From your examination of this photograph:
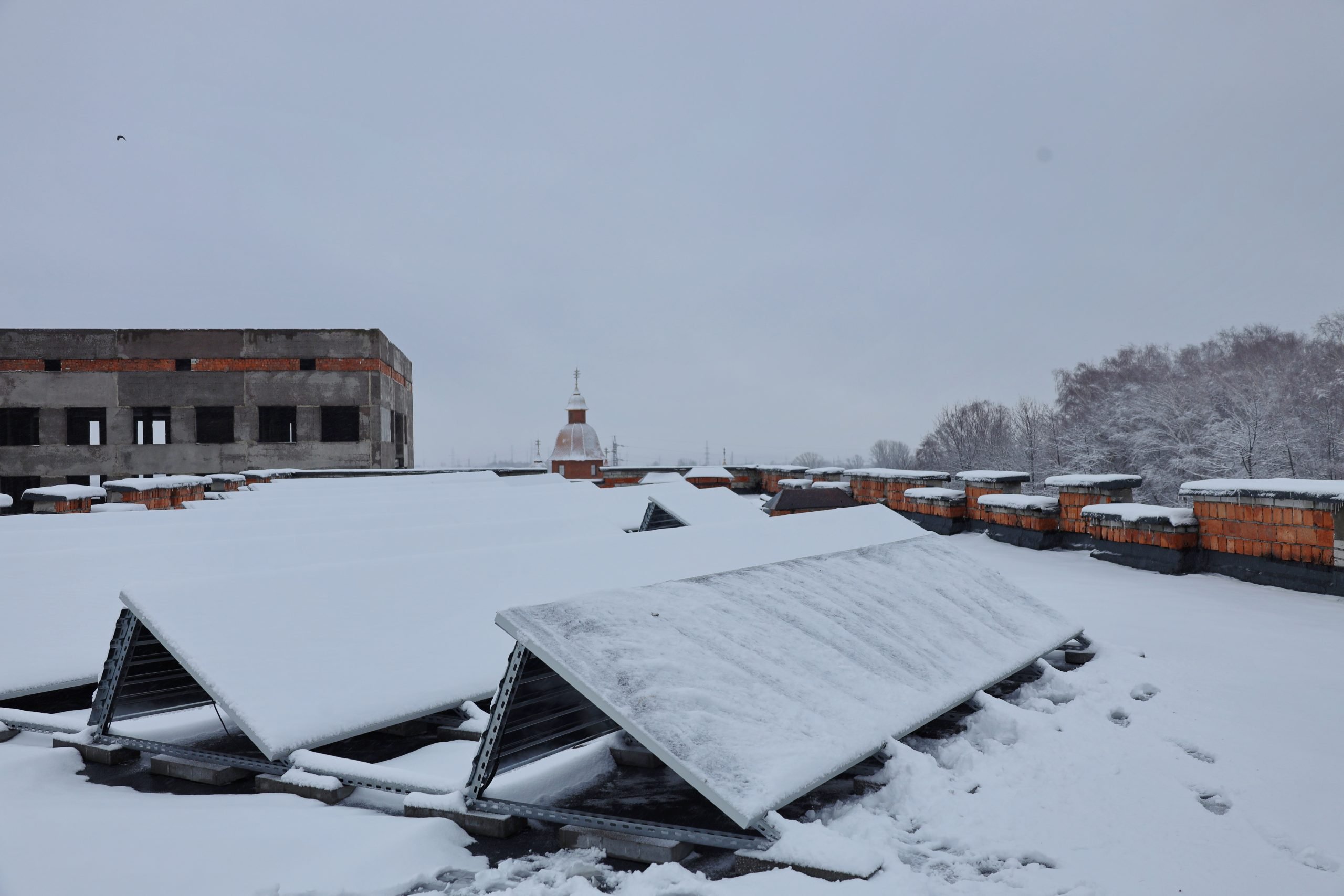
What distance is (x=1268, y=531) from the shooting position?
7434 millimetres

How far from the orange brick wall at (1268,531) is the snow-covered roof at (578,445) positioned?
27.1 metres

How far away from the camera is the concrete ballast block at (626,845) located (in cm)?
285

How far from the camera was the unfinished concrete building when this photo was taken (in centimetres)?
Answer: 2691

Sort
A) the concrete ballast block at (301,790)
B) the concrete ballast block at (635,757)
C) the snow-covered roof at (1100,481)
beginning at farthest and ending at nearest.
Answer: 1. the snow-covered roof at (1100,481)
2. the concrete ballast block at (635,757)
3. the concrete ballast block at (301,790)

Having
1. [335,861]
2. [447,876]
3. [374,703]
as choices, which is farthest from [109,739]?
[447,876]

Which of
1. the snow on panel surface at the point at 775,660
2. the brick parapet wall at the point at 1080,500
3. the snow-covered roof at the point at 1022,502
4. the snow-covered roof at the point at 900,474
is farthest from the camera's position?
the snow-covered roof at the point at 900,474

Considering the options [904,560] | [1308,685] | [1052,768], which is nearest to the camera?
[1052,768]

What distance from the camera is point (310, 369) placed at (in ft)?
89.1

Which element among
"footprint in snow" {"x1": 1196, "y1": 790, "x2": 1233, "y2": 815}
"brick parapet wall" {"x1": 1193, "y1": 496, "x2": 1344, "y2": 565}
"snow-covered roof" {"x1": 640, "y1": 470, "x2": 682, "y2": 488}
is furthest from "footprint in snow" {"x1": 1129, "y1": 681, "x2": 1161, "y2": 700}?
"snow-covered roof" {"x1": 640, "y1": 470, "x2": 682, "y2": 488}

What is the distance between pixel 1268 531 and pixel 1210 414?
114 ft

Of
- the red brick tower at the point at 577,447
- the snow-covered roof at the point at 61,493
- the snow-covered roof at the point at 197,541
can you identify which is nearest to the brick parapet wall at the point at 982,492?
the snow-covered roof at the point at 197,541

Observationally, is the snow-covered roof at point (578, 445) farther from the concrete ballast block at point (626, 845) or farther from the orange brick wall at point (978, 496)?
the concrete ballast block at point (626, 845)

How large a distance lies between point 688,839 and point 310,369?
90.1ft

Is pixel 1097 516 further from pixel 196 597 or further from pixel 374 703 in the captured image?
pixel 196 597
